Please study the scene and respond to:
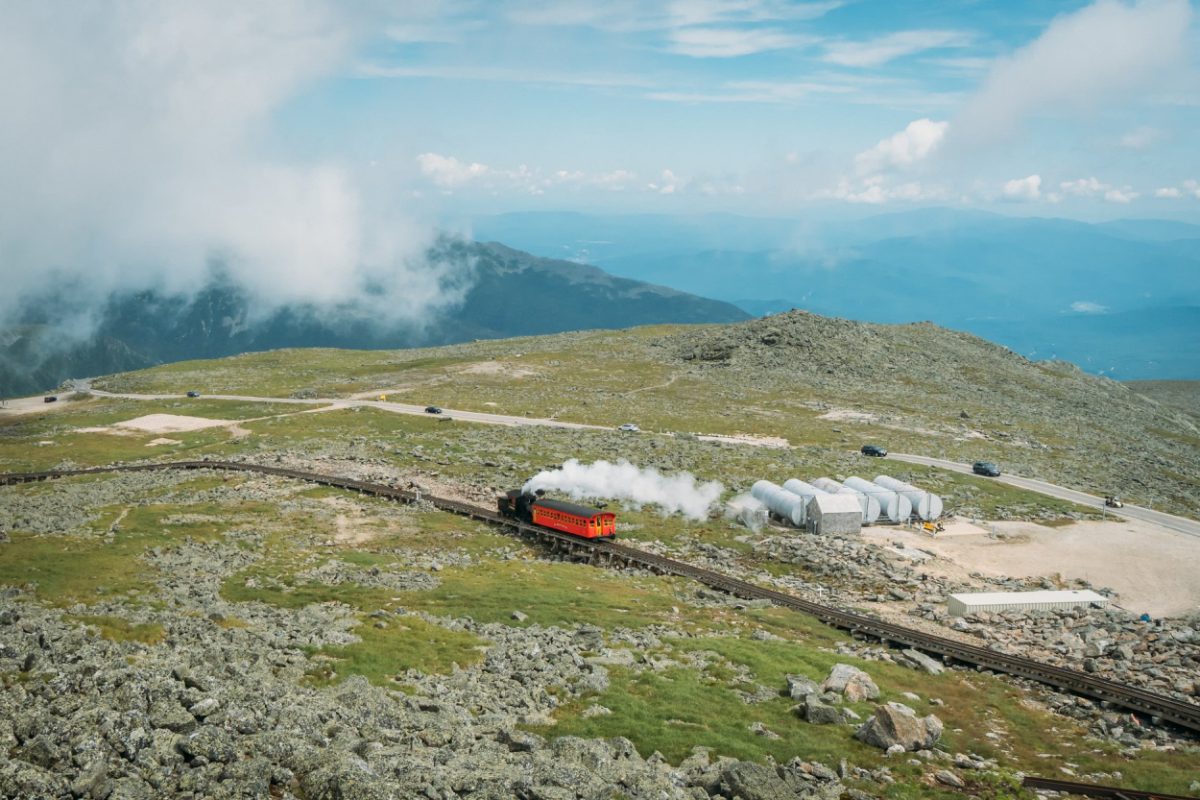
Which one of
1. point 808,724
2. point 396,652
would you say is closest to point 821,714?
point 808,724

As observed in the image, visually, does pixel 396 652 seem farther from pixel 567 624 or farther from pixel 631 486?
pixel 631 486

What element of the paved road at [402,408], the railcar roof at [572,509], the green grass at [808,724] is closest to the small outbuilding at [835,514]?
the railcar roof at [572,509]

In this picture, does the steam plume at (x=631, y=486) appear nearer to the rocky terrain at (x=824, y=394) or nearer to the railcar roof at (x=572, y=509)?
the railcar roof at (x=572, y=509)

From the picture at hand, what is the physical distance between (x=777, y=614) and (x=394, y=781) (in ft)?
109

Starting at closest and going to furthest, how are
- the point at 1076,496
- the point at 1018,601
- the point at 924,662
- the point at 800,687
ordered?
the point at 800,687 < the point at 924,662 < the point at 1018,601 < the point at 1076,496

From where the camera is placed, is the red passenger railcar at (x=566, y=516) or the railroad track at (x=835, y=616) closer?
the railroad track at (x=835, y=616)

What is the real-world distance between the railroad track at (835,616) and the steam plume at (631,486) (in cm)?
865

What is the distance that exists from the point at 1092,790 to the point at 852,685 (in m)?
10.2

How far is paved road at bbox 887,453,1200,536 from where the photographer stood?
7994 cm

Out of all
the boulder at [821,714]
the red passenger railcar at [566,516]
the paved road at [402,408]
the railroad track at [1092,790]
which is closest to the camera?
the railroad track at [1092,790]

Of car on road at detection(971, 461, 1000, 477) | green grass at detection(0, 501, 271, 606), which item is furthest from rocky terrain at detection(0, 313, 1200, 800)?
car on road at detection(971, 461, 1000, 477)

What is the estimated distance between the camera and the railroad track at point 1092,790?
99.1 ft

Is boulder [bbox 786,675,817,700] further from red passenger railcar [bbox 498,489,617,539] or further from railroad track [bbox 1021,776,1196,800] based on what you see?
red passenger railcar [bbox 498,489,617,539]

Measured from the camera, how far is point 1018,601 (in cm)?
5362
